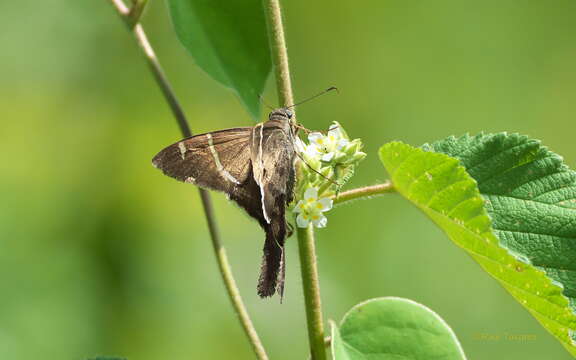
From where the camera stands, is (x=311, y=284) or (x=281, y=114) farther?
(x=281, y=114)

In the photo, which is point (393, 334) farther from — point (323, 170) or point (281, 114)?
point (281, 114)

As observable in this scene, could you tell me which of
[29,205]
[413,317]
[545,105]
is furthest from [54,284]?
[545,105]

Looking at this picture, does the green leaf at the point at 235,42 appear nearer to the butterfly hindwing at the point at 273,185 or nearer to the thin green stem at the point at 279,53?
the butterfly hindwing at the point at 273,185

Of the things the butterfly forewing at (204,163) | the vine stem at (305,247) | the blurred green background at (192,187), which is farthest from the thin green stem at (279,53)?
the blurred green background at (192,187)

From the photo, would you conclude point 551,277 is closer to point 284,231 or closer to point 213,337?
point 284,231

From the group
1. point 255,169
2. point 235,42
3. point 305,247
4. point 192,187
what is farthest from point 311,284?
point 192,187

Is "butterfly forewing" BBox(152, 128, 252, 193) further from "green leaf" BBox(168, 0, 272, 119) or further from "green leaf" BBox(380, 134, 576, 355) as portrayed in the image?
"green leaf" BBox(380, 134, 576, 355)
